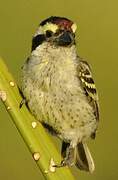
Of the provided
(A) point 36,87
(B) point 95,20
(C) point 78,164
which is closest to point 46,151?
(A) point 36,87

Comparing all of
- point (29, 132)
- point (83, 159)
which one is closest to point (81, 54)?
point (83, 159)

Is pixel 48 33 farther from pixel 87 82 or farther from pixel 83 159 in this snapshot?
pixel 83 159

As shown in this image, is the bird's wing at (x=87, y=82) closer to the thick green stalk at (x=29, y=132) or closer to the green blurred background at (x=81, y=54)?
the green blurred background at (x=81, y=54)

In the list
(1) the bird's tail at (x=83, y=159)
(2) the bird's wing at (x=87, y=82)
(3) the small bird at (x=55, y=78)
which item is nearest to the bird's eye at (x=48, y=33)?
(3) the small bird at (x=55, y=78)

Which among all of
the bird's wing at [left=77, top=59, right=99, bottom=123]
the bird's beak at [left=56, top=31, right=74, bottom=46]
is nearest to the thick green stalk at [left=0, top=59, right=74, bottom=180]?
the bird's beak at [left=56, top=31, right=74, bottom=46]

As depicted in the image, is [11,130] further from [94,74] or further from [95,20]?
[95,20]

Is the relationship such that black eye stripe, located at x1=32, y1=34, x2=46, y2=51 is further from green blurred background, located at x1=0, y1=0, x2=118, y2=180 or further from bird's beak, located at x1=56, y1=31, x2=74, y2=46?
green blurred background, located at x1=0, y1=0, x2=118, y2=180
